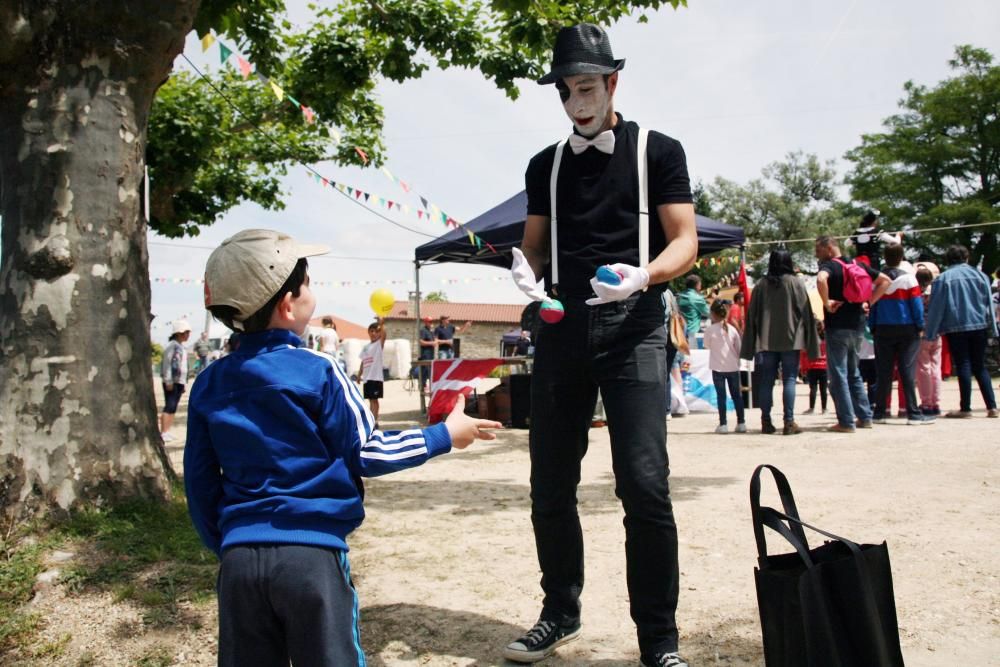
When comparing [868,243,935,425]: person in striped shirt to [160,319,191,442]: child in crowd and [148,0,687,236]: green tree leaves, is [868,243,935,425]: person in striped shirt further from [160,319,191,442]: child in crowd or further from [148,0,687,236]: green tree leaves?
[160,319,191,442]: child in crowd

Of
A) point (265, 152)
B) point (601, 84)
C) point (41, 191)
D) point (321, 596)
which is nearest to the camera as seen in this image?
point (321, 596)

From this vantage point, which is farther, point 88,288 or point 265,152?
point 265,152

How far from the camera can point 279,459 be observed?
183 centimetres

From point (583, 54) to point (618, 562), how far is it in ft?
7.83

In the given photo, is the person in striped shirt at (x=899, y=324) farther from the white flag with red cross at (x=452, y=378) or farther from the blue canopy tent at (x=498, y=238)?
the white flag with red cross at (x=452, y=378)

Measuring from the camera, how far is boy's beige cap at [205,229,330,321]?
6.34ft

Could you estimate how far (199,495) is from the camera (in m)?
1.97

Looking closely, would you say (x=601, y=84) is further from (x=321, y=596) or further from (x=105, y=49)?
(x=105, y=49)

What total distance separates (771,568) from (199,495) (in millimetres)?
1467

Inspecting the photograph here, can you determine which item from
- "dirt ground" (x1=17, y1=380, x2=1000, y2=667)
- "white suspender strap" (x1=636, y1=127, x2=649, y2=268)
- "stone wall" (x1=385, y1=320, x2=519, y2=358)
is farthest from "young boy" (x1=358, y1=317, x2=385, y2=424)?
"stone wall" (x1=385, y1=320, x2=519, y2=358)

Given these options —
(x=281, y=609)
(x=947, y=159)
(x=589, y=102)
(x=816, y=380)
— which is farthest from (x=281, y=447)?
(x=947, y=159)

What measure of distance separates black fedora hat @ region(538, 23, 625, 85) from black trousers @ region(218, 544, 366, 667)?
70.4 inches

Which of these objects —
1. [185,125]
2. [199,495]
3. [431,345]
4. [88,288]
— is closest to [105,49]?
[88,288]

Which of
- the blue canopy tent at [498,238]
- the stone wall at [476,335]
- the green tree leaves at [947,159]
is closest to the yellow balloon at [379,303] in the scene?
the blue canopy tent at [498,238]
